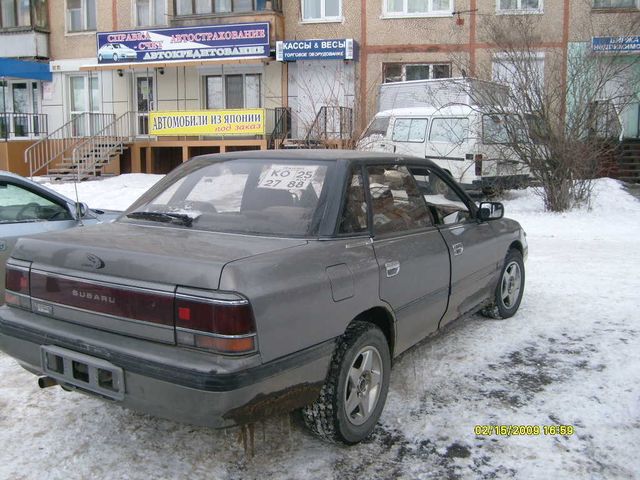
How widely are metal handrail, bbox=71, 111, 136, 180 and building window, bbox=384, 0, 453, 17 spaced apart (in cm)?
962

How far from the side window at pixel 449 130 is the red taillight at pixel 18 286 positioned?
11.2 meters

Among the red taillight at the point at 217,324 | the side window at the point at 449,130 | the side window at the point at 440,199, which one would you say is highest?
the side window at the point at 449,130

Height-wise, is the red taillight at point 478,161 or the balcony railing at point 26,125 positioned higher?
the balcony railing at point 26,125

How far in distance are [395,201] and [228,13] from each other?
58.2 feet

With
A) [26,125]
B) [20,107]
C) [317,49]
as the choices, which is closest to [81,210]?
[317,49]

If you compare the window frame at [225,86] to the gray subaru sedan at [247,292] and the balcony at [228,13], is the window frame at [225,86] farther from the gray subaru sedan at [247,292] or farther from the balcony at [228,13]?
the gray subaru sedan at [247,292]

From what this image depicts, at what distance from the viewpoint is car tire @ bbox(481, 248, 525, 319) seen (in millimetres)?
5434

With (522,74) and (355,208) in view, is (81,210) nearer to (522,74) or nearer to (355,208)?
(355,208)

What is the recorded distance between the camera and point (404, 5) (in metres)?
19.7

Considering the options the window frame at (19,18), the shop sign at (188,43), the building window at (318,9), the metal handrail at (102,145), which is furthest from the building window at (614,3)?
the window frame at (19,18)

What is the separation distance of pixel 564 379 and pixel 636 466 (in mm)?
1081

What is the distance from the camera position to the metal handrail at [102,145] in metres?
19.9

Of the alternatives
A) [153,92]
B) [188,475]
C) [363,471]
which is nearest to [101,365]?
[188,475]

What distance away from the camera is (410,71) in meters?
19.9
